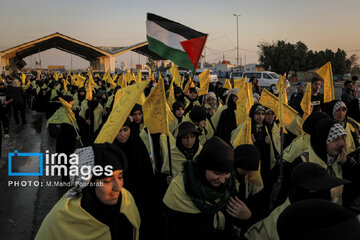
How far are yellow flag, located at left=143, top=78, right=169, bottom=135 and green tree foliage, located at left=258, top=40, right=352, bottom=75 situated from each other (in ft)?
149

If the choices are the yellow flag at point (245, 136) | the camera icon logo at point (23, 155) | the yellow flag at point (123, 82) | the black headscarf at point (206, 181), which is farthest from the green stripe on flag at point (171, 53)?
the yellow flag at point (123, 82)

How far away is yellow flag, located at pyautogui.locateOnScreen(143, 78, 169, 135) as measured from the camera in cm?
351

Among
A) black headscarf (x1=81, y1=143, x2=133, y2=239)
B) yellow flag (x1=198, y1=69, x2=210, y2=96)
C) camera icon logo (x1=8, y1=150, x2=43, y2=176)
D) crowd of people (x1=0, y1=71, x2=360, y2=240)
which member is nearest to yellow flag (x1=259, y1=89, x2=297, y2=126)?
crowd of people (x1=0, y1=71, x2=360, y2=240)

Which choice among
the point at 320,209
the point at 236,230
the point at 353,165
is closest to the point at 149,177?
the point at 236,230

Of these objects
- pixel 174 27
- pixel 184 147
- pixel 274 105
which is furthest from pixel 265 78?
pixel 184 147

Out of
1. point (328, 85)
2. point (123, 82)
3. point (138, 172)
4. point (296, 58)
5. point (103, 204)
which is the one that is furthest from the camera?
point (296, 58)

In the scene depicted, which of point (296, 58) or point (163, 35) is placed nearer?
point (163, 35)

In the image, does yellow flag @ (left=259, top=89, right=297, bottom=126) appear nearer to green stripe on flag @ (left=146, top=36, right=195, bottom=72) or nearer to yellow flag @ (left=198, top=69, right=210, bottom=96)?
green stripe on flag @ (left=146, top=36, right=195, bottom=72)

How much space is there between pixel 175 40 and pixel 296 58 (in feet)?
153

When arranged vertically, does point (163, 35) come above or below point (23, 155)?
above

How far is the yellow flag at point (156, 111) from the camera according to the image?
11.5ft

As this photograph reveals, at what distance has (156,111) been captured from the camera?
3.56 meters

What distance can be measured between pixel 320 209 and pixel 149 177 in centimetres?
247

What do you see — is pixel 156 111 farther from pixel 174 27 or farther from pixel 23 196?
pixel 23 196
